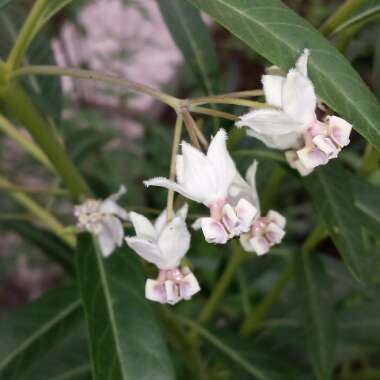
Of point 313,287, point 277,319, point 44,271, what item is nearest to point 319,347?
point 313,287

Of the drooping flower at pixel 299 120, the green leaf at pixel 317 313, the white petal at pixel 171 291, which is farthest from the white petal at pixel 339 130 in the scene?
the green leaf at pixel 317 313

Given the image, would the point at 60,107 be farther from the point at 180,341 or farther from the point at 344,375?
the point at 344,375

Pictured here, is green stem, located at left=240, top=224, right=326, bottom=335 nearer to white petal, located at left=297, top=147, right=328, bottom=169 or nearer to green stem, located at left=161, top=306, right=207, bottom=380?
green stem, located at left=161, top=306, right=207, bottom=380

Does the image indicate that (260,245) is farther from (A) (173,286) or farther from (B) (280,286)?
(B) (280,286)

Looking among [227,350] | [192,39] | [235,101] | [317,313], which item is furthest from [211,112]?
[227,350]

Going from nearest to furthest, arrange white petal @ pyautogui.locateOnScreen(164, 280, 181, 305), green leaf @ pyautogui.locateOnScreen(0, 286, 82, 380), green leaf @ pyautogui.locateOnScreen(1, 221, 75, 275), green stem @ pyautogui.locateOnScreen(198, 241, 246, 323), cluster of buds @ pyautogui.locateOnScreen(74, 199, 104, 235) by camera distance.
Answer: white petal @ pyautogui.locateOnScreen(164, 280, 181, 305) → cluster of buds @ pyautogui.locateOnScreen(74, 199, 104, 235) → green leaf @ pyautogui.locateOnScreen(0, 286, 82, 380) → green stem @ pyautogui.locateOnScreen(198, 241, 246, 323) → green leaf @ pyautogui.locateOnScreen(1, 221, 75, 275)

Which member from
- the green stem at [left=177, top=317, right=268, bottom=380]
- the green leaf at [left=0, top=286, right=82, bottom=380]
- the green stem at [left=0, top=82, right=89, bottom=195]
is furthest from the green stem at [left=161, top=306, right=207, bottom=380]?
the green stem at [left=0, top=82, right=89, bottom=195]
